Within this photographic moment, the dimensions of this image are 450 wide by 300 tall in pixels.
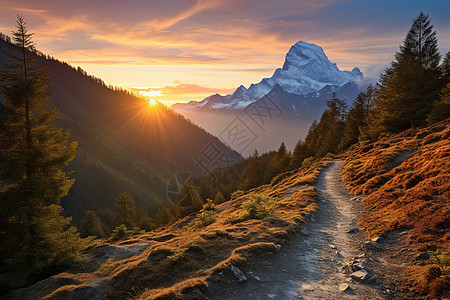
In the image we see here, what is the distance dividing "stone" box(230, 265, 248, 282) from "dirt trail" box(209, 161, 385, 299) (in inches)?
5.6

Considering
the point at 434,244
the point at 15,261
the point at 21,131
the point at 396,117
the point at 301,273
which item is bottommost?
the point at 15,261

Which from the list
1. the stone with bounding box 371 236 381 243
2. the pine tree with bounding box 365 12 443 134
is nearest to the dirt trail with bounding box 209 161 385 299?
the stone with bounding box 371 236 381 243

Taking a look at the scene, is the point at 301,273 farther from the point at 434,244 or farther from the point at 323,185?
the point at 323,185

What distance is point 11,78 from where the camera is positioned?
48.5 ft

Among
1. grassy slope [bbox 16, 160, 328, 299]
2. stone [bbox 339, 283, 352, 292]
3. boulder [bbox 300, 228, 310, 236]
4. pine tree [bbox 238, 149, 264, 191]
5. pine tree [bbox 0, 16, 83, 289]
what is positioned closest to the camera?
stone [bbox 339, 283, 352, 292]

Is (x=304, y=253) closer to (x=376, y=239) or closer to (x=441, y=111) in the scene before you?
(x=376, y=239)

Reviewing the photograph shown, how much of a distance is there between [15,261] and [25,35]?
14.9 metres

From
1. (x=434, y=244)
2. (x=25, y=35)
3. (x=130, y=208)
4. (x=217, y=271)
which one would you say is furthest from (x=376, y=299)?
(x=130, y=208)

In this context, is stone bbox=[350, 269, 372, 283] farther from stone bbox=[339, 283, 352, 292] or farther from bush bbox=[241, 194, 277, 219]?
bush bbox=[241, 194, 277, 219]

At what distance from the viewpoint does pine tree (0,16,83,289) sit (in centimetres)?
1380

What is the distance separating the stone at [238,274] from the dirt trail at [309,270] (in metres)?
0.14

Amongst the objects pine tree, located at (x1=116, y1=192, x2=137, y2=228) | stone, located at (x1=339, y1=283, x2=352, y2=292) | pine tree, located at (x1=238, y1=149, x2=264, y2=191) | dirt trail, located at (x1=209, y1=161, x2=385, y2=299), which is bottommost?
pine tree, located at (x1=116, y1=192, x2=137, y2=228)

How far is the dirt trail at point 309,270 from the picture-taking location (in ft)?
22.6

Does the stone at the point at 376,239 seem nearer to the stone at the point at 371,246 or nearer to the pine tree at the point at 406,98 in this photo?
the stone at the point at 371,246
